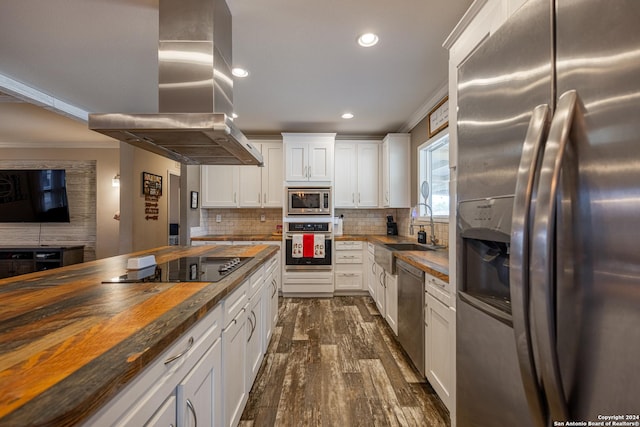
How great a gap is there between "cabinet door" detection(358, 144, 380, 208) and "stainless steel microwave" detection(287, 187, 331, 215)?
0.64 metres

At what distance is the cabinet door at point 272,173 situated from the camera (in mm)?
4355

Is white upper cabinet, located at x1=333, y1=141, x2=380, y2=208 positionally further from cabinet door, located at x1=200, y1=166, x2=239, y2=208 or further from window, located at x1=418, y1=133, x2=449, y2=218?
cabinet door, located at x1=200, y1=166, x2=239, y2=208

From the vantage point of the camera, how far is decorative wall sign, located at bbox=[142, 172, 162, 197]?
180 inches

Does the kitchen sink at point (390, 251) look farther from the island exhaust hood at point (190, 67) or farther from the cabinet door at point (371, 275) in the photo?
the island exhaust hood at point (190, 67)

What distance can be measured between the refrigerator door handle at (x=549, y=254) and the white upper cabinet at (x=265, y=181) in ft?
13.0

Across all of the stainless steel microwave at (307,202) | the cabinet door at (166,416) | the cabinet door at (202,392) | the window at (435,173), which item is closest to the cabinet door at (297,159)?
the stainless steel microwave at (307,202)

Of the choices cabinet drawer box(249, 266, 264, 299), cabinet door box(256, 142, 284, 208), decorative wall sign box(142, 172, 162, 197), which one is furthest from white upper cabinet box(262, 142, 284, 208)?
cabinet drawer box(249, 266, 264, 299)

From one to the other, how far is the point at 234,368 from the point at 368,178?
3.46m

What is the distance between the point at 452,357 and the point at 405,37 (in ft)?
7.11

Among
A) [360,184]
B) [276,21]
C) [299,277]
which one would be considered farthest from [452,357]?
[360,184]

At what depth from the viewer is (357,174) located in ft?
14.3

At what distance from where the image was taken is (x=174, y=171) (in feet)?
18.1

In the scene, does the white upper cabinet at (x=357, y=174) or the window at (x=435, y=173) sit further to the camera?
the white upper cabinet at (x=357, y=174)

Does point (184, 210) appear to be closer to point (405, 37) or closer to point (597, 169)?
point (405, 37)
